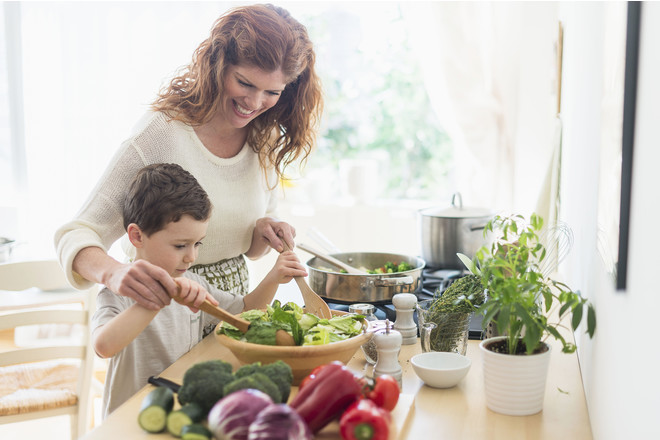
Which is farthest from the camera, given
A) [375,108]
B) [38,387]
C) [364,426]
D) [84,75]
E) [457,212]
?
[375,108]

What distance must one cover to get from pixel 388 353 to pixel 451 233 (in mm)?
1060

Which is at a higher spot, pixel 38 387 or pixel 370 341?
pixel 370 341

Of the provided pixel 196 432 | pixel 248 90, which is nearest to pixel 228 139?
pixel 248 90

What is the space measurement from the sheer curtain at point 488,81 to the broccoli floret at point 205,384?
2587mm

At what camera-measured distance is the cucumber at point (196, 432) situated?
89 centimetres

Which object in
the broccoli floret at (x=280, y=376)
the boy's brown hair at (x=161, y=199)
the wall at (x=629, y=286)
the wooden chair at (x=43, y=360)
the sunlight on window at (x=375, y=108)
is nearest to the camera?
the wall at (x=629, y=286)

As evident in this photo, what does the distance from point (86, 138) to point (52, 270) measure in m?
1.72

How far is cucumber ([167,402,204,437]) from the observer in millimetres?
944

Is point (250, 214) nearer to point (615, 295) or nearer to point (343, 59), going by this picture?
point (615, 295)

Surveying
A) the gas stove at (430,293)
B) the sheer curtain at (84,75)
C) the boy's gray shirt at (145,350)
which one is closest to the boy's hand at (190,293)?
the boy's gray shirt at (145,350)

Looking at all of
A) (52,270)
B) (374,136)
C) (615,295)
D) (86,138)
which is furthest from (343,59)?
(615,295)

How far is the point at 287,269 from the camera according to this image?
1589 millimetres

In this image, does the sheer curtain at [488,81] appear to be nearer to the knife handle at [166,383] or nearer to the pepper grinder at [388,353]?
the pepper grinder at [388,353]

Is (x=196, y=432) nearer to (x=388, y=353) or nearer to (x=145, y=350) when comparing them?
(x=388, y=353)
